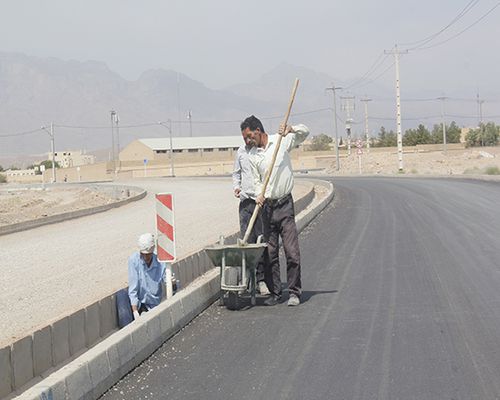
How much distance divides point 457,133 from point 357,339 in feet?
453

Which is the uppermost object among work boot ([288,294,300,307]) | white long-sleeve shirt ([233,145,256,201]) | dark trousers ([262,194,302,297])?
white long-sleeve shirt ([233,145,256,201])

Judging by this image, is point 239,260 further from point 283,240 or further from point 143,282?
point 143,282

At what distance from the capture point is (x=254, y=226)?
8.68 meters

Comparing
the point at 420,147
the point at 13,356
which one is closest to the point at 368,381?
the point at 13,356

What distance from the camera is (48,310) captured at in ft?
31.3

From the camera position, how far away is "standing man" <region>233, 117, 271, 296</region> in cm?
862

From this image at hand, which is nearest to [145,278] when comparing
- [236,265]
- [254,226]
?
[236,265]

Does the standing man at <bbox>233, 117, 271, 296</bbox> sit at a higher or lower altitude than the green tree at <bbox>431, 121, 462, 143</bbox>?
lower

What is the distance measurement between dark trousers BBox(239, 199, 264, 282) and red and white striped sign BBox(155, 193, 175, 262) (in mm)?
1074

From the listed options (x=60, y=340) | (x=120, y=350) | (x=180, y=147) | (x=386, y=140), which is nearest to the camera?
(x=120, y=350)

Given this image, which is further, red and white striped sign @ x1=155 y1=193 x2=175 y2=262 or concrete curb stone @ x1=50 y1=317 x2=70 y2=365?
red and white striped sign @ x1=155 y1=193 x2=175 y2=262

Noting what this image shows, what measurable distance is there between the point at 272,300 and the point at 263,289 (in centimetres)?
51

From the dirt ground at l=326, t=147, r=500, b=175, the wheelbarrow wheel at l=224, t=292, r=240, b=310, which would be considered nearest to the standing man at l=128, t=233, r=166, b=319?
the wheelbarrow wheel at l=224, t=292, r=240, b=310

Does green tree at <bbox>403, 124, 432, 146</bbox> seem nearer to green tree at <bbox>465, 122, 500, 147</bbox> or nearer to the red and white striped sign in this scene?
green tree at <bbox>465, 122, 500, 147</bbox>
